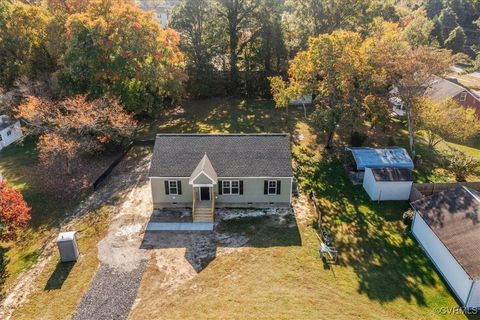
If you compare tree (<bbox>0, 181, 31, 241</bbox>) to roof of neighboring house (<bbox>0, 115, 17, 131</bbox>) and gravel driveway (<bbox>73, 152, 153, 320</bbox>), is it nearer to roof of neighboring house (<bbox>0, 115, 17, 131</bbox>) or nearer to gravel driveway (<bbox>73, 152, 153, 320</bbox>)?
gravel driveway (<bbox>73, 152, 153, 320</bbox>)

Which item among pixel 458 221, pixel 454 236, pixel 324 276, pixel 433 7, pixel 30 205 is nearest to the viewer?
pixel 324 276

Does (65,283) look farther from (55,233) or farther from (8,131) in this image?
(8,131)

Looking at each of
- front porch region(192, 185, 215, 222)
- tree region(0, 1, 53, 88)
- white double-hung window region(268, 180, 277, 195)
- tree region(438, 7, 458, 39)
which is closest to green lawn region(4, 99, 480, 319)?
front porch region(192, 185, 215, 222)

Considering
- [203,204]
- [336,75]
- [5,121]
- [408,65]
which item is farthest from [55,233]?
[408,65]

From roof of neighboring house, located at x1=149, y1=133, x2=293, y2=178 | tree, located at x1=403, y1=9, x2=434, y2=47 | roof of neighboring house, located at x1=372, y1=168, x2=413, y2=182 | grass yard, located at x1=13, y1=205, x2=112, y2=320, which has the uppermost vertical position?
tree, located at x1=403, y1=9, x2=434, y2=47

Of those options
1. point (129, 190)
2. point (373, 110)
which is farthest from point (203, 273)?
point (373, 110)

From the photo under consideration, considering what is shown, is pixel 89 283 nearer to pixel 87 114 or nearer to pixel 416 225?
pixel 87 114
